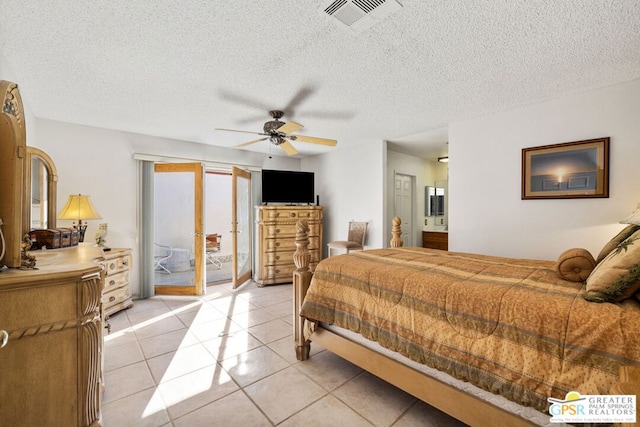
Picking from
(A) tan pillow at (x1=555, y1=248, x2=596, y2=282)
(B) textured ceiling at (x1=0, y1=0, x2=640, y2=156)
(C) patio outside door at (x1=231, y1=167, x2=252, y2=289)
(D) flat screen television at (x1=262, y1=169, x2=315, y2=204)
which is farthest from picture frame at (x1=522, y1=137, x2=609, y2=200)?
(C) patio outside door at (x1=231, y1=167, x2=252, y2=289)

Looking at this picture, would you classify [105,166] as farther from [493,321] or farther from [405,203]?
[405,203]

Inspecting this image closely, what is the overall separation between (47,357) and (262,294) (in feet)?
10.3

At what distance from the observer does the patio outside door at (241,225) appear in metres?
4.43

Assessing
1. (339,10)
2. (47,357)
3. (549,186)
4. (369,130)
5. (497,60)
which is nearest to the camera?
(47,357)

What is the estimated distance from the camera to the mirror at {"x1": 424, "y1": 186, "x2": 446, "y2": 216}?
19.1 ft

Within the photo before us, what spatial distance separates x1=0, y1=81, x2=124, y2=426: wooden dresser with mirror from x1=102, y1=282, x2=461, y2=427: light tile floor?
1.93 ft

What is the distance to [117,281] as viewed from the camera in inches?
133

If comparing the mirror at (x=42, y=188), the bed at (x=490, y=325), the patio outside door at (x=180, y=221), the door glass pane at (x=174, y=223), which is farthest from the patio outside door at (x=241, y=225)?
the bed at (x=490, y=325)

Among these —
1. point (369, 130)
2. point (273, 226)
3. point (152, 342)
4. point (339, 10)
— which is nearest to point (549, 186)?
point (369, 130)

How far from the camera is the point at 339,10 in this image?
1550mm

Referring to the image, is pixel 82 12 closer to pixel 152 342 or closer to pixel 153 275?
pixel 152 342

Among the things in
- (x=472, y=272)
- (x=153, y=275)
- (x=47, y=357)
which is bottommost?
(x=153, y=275)

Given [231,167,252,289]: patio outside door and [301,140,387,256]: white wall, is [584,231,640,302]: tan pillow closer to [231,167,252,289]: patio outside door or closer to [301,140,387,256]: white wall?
[301,140,387,256]: white wall

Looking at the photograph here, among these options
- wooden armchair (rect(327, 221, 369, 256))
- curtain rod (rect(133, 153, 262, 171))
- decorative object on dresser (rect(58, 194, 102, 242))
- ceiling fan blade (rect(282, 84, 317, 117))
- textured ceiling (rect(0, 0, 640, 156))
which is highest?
ceiling fan blade (rect(282, 84, 317, 117))
